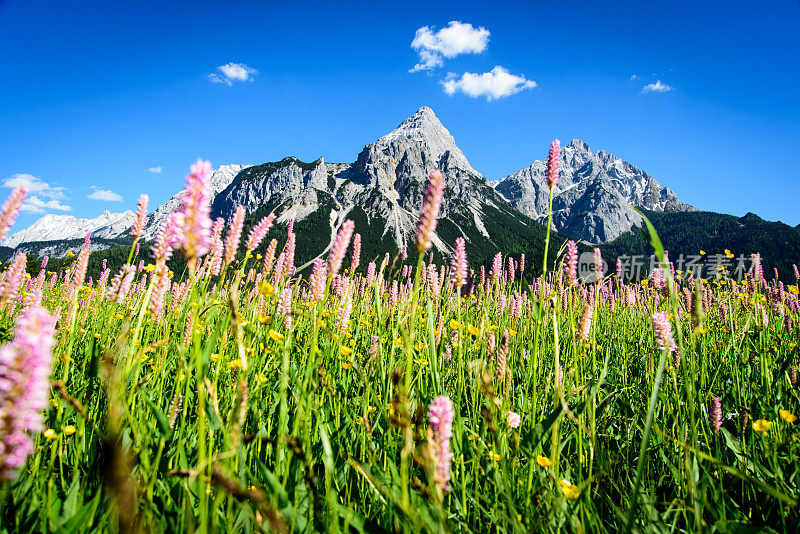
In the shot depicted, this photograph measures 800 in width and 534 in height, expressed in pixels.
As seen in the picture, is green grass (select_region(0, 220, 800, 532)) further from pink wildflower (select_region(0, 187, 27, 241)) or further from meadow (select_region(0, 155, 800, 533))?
pink wildflower (select_region(0, 187, 27, 241))

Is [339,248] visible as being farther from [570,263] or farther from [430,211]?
[570,263]

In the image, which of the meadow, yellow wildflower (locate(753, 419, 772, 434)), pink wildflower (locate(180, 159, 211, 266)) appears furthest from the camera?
yellow wildflower (locate(753, 419, 772, 434))

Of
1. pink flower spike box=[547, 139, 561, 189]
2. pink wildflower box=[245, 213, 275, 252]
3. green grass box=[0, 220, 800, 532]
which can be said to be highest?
pink flower spike box=[547, 139, 561, 189]

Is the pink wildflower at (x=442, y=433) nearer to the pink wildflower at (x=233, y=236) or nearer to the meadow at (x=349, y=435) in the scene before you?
the meadow at (x=349, y=435)

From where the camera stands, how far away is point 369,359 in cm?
279

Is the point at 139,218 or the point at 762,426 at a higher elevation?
the point at 139,218

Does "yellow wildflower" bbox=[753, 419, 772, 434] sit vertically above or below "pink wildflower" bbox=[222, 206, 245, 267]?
below

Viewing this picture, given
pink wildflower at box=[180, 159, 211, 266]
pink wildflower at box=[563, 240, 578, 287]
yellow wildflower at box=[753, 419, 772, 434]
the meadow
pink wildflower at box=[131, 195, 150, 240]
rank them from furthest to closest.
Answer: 1. pink wildflower at box=[563, 240, 578, 287]
2. pink wildflower at box=[131, 195, 150, 240]
3. yellow wildflower at box=[753, 419, 772, 434]
4. pink wildflower at box=[180, 159, 211, 266]
5. the meadow

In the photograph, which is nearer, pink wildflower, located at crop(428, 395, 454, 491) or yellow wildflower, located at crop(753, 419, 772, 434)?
pink wildflower, located at crop(428, 395, 454, 491)

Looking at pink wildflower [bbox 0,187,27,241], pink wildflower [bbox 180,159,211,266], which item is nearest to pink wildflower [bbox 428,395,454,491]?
pink wildflower [bbox 180,159,211,266]

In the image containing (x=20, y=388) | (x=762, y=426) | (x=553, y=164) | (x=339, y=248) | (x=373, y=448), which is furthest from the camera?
(x=553, y=164)

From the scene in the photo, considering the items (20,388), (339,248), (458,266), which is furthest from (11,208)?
(458,266)

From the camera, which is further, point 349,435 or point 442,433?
point 349,435

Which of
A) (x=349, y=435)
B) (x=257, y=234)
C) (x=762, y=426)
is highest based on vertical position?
(x=257, y=234)
